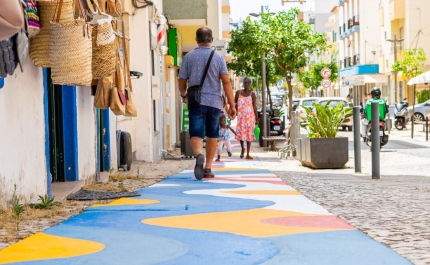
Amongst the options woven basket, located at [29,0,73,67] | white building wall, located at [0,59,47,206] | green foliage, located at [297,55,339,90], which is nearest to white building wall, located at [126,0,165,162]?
white building wall, located at [0,59,47,206]

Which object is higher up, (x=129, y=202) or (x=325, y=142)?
(x=325, y=142)

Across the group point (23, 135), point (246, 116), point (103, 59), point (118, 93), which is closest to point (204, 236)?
point (23, 135)

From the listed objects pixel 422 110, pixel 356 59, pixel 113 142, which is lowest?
pixel 113 142

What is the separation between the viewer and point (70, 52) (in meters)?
7.91

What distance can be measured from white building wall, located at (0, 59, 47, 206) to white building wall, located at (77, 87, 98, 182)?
2.11 meters

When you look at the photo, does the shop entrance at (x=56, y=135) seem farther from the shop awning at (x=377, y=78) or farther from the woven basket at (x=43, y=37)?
the shop awning at (x=377, y=78)

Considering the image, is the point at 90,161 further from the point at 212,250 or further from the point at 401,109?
the point at 401,109

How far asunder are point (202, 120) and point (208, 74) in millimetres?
581

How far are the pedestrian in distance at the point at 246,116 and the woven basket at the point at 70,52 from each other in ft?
37.4

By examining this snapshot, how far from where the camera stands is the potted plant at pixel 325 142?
625 inches

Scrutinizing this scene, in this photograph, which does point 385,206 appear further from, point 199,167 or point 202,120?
point 202,120

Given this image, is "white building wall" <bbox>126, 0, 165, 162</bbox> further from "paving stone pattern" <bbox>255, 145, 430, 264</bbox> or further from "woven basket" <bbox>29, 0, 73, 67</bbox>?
"woven basket" <bbox>29, 0, 73, 67</bbox>

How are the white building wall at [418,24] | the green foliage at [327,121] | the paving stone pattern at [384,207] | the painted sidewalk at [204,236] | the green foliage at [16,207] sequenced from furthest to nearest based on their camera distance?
the white building wall at [418,24]
the green foliage at [327,121]
the green foliage at [16,207]
the paving stone pattern at [384,207]
the painted sidewalk at [204,236]

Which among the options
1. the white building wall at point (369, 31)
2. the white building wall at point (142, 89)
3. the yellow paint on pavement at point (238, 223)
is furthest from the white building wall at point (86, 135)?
the white building wall at point (369, 31)
